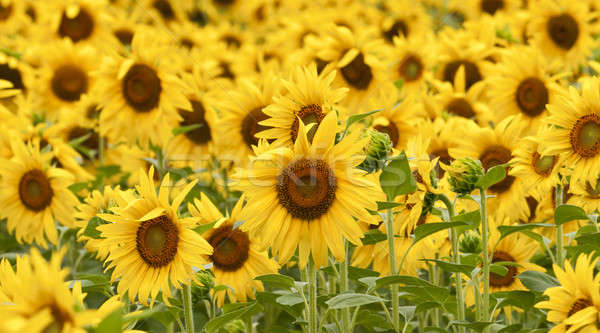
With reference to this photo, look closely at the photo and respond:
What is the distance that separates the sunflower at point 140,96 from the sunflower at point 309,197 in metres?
1.68

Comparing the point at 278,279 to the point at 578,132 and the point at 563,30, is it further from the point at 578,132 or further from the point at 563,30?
the point at 563,30

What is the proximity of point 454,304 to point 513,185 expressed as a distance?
0.66 meters

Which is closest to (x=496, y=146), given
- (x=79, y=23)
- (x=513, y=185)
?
(x=513, y=185)

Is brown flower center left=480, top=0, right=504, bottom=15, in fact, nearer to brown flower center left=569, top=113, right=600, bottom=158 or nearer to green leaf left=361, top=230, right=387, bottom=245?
brown flower center left=569, top=113, right=600, bottom=158

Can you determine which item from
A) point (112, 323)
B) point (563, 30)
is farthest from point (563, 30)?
point (112, 323)

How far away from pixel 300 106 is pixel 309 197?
1.58 ft

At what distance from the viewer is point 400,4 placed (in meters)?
6.32

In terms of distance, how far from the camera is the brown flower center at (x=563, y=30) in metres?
4.41

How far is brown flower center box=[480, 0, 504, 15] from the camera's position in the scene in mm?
6043

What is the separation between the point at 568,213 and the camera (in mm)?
2227

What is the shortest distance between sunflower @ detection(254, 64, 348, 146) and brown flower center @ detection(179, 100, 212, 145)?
148cm

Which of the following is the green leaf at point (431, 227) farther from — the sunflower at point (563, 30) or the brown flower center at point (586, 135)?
the sunflower at point (563, 30)

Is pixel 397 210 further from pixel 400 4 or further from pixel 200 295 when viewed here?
pixel 400 4

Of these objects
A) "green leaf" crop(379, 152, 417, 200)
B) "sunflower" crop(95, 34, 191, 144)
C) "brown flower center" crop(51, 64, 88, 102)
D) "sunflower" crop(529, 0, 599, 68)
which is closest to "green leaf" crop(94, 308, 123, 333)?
"green leaf" crop(379, 152, 417, 200)
